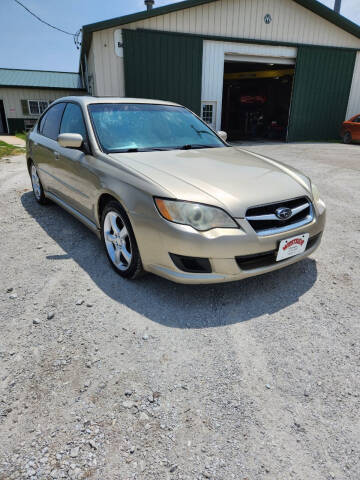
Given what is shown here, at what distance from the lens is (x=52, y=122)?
4438 mm

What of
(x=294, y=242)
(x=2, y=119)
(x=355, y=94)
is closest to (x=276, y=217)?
(x=294, y=242)

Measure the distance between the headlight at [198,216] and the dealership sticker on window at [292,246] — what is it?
1.50 ft

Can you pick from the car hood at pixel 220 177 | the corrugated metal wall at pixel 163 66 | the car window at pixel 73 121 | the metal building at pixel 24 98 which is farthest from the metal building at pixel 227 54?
the car hood at pixel 220 177

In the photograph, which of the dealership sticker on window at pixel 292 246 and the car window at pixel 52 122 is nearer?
the dealership sticker on window at pixel 292 246

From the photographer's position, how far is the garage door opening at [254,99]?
1956 cm

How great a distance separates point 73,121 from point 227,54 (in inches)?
514

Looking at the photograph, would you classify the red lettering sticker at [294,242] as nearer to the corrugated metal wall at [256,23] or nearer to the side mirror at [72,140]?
the side mirror at [72,140]

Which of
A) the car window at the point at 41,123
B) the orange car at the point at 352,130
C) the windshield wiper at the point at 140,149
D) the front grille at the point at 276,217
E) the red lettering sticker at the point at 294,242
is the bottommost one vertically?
the orange car at the point at 352,130

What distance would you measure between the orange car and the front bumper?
14.9 metres

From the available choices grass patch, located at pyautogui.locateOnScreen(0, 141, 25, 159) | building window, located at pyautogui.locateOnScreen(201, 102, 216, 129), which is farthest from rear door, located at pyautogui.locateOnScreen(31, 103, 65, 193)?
building window, located at pyautogui.locateOnScreen(201, 102, 216, 129)

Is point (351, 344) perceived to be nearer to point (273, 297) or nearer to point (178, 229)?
point (273, 297)

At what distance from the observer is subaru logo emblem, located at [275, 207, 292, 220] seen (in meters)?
2.56

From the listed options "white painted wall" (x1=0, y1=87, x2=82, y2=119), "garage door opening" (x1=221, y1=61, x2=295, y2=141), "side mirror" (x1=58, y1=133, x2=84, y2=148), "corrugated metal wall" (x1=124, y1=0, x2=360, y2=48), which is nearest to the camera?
"side mirror" (x1=58, y1=133, x2=84, y2=148)

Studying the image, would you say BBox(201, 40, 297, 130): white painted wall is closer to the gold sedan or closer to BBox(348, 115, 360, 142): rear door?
BBox(348, 115, 360, 142): rear door
